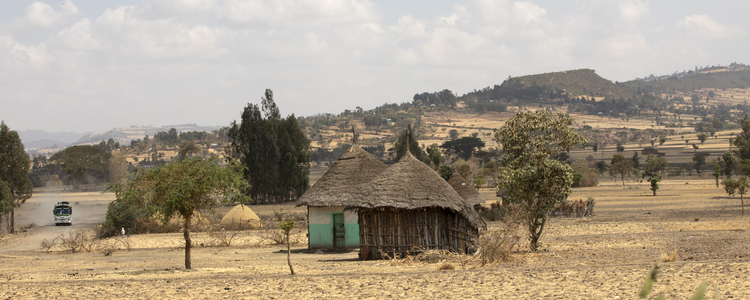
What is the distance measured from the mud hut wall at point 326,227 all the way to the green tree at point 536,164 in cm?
546

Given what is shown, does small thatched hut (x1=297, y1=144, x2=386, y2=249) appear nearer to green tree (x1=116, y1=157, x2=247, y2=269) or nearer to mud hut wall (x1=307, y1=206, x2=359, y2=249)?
mud hut wall (x1=307, y1=206, x2=359, y2=249)

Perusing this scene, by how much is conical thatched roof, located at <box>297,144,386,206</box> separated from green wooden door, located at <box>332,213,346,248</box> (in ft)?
2.99

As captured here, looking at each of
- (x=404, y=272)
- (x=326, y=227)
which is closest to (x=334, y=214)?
(x=326, y=227)

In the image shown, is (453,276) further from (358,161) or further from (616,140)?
(616,140)

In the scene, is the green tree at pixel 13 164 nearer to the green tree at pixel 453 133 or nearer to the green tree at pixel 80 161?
the green tree at pixel 80 161

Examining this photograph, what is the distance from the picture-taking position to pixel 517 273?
11484mm

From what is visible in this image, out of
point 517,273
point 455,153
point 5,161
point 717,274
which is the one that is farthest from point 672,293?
point 455,153

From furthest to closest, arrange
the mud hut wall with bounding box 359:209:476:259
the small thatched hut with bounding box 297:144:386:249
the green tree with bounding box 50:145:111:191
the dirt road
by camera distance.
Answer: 1. the green tree with bounding box 50:145:111:191
2. the dirt road
3. the small thatched hut with bounding box 297:144:386:249
4. the mud hut wall with bounding box 359:209:476:259

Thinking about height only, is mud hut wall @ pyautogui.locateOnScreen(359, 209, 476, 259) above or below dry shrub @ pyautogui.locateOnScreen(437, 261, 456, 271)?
above

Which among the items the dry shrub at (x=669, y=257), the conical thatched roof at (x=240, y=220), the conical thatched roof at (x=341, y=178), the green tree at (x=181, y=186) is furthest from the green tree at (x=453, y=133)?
the dry shrub at (x=669, y=257)

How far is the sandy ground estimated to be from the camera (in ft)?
32.5

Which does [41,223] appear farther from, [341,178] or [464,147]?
[464,147]

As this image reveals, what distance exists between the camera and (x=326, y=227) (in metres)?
20.2

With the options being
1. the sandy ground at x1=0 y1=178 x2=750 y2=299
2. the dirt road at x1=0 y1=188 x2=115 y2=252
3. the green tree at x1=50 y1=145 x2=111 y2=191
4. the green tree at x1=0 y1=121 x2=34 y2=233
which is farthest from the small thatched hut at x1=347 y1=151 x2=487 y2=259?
the green tree at x1=50 y1=145 x2=111 y2=191
